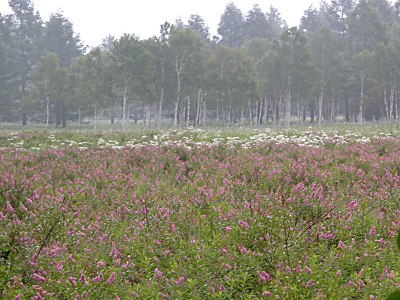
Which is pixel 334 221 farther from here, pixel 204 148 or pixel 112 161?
pixel 204 148

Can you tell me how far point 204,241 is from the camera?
5527 millimetres

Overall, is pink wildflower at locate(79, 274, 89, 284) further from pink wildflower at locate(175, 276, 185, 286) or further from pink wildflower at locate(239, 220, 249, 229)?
pink wildflower at locate(239, 220, 249, 229)

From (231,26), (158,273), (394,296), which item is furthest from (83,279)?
(231,26)

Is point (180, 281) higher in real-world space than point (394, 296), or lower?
lower

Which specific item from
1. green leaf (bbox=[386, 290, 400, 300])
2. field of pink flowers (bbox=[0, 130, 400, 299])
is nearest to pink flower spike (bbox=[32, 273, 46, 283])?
field of pink flowers (bbox=[0, 130, 400, 299])

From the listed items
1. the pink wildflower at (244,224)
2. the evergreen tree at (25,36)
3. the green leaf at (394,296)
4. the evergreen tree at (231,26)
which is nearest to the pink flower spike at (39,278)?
the pink wildflower at (244,224)

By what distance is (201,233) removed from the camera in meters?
5.74

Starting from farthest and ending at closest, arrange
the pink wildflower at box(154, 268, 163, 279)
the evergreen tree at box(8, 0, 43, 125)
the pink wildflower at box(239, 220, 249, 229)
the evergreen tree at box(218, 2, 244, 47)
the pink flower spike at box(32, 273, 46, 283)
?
the evergreen tree at box(218, 2, 244, 47), the evergreen tree at box(8, 0, 43, 125), the pink wildflower at box(239, 220, 249, 229), the pink wildflower at box(154, 268, 163, 279), the pink flower spike at box(32, 273, 46, 283)

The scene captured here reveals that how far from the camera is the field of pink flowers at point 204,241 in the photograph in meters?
4.03

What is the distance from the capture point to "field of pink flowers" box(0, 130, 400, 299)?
403 centimetres

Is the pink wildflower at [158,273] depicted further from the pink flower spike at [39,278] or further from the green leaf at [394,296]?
the green leaf at [394,296]

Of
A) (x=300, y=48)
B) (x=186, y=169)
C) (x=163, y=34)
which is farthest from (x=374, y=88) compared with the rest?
(x=186, y=169)

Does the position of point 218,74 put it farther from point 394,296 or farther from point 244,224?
point 394,296

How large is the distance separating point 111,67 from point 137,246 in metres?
40.5
